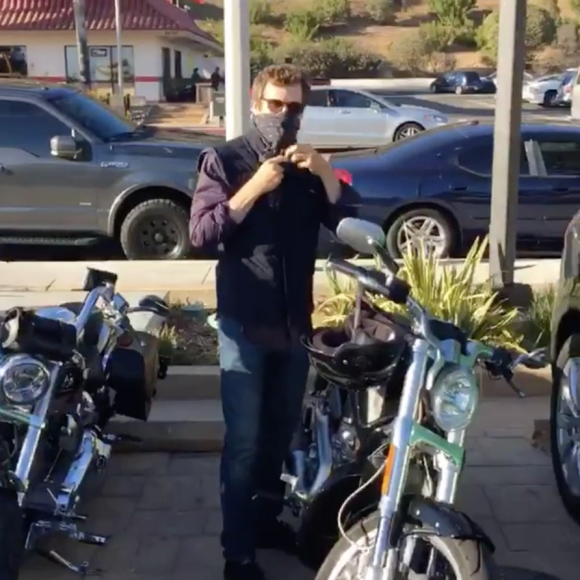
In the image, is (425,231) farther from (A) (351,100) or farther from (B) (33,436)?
(A) (351,100)

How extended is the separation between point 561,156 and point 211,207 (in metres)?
7.17

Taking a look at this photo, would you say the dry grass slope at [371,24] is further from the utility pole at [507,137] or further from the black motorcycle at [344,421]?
the black motorcycle at [344,421]

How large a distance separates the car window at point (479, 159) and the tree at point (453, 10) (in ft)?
185

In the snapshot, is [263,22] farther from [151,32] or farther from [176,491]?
[176,491]

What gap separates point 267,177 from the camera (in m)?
3.59

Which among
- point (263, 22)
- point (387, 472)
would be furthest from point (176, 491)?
point (263, 22)

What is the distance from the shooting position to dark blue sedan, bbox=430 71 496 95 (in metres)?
45.0

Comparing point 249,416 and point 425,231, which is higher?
point 249,416

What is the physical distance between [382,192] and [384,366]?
660 centimetres

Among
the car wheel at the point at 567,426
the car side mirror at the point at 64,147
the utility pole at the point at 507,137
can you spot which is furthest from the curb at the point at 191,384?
the car side mirror at the point at 64,147

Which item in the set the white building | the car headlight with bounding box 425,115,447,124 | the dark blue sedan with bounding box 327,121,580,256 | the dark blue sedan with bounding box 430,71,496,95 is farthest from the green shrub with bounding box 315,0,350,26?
the dark blue sedan with bounding box 327,121,580,256

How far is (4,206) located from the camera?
9.91 meters

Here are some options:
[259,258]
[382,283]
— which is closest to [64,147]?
[259,258]

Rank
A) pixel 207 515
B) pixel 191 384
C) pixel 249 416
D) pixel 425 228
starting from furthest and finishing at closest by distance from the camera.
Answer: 1. pixel 425 228
2. pixel 191 384
3. pixel 207 515
4. pixel 249 416
